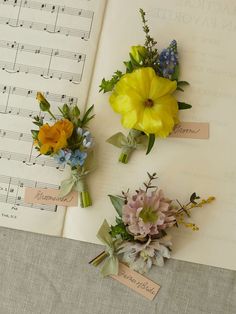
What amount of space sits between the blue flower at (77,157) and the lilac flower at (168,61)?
20cm

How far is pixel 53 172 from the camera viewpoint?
2.24 feet

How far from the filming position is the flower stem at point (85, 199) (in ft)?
2.17

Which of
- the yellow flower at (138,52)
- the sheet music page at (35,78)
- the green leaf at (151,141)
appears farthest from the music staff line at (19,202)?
the yellow flower at (138,52)

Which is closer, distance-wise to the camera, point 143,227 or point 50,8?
point 143,227

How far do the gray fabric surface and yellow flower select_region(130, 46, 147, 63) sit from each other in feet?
1.12

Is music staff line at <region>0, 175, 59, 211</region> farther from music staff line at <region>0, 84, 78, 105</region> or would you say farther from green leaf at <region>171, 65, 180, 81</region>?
green leaf at <region>171, 65, 180, 81</region>

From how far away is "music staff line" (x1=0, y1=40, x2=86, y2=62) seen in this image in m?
0.69

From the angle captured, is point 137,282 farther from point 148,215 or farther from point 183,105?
point 183,105

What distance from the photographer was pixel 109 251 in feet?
2.12

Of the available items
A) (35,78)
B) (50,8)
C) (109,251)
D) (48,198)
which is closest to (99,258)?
(109,251)

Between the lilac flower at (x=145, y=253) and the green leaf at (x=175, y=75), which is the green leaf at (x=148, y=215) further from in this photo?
the green leaf at (x=175, y=75)

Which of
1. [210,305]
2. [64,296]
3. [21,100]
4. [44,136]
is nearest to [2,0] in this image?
[21,100]

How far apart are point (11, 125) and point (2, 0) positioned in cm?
25

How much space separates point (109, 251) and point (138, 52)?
1.15 ft
